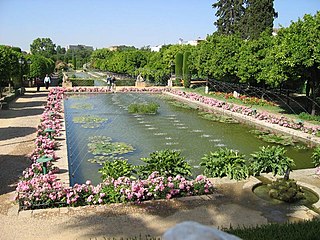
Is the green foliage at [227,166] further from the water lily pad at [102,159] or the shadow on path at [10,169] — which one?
the shadow on path at [10,169]

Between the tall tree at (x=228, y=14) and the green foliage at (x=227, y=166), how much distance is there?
115 feet

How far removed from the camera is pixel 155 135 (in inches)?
483

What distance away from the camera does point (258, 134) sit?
12.7m

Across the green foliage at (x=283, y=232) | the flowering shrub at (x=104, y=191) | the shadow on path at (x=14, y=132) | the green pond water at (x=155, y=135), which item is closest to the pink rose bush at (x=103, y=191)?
the flowering shrub at (x=104, y=191)

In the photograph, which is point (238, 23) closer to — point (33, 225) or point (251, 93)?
point (251, 93)

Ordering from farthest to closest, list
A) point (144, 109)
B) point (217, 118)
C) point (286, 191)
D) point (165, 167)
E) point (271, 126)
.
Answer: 1. point (144, 109)
2. point (217, 118)
3. point (271, 126)
4. point (165, 167)
5. point (286, 191)

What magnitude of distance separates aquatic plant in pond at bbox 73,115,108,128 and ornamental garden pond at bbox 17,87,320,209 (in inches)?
1.6

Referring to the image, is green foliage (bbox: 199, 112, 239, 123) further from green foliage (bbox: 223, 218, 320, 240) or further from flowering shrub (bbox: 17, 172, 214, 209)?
green foliage (bbox: 223, 218, 320, 240)

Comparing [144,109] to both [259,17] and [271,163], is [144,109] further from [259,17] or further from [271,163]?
[259,17]

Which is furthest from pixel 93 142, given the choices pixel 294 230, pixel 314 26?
pixel 314 26

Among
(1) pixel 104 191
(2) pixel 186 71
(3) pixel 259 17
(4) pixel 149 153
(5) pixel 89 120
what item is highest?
(3) pixel 259 17

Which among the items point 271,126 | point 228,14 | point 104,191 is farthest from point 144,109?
point 228,14

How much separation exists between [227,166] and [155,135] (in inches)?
210

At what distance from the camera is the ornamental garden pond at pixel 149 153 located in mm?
5797
